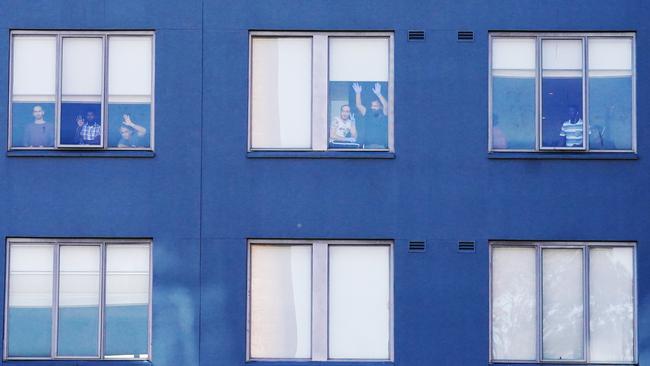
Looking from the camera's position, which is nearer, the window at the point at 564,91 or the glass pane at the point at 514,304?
the glass pane at the point at 514,304

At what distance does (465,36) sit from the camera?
13648 millimetres

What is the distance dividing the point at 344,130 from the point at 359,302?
2602 millimetres

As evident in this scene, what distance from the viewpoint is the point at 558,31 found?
13.6 meters

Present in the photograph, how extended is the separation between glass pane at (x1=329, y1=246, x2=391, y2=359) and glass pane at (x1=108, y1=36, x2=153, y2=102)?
3.85 meters

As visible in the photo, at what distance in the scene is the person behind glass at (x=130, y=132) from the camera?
13688 millimetres

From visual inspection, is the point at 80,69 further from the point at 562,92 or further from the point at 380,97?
the point at 562,92

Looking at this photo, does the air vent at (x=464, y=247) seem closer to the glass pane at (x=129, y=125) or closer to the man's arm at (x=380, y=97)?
the man's arm at (x=380, y=97)

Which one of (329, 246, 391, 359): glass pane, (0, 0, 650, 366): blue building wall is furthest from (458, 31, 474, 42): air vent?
(329, 246, 391, 359): glass pane

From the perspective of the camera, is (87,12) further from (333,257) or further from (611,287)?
(611,287)

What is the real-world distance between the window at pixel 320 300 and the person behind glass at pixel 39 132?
3.46m

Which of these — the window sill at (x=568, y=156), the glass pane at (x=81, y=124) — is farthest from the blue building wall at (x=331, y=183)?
the glass pane at (x=81, y=124)

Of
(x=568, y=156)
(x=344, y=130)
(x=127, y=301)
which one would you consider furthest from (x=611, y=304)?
(x=127, y=301)

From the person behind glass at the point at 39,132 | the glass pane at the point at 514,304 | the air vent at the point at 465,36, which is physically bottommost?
the glass pane at the point at 514,304

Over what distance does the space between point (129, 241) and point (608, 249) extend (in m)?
7.13
